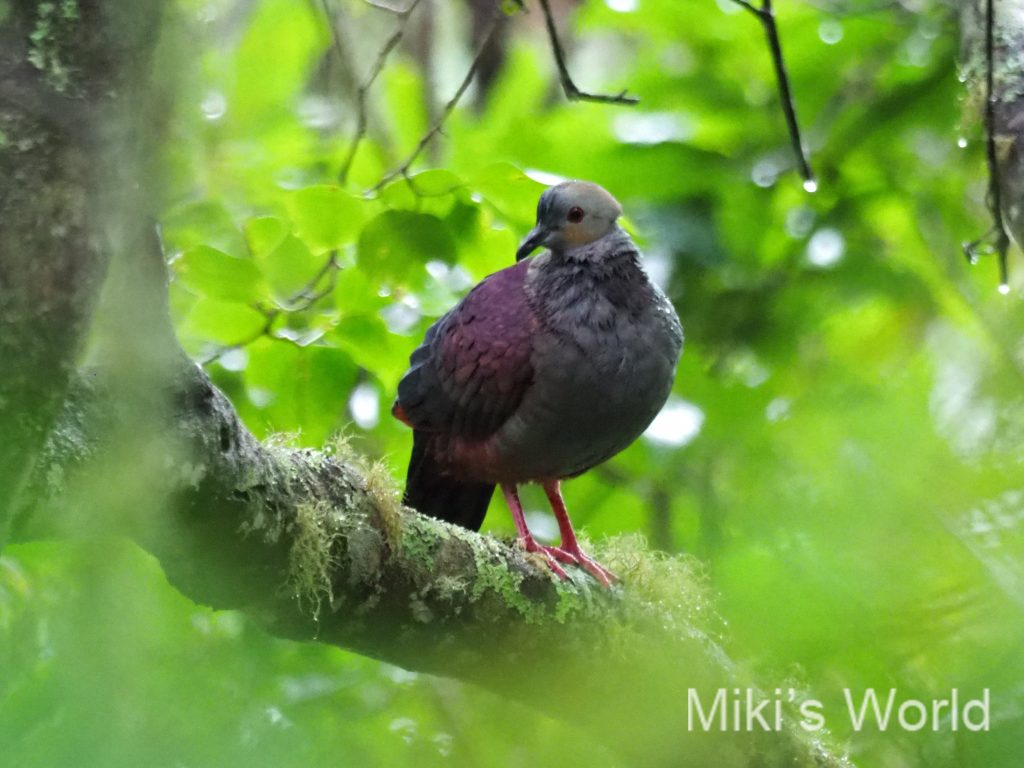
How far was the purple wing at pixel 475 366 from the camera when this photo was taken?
123 inches

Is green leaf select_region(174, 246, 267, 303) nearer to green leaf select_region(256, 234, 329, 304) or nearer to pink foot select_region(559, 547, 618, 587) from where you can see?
green leaf select_region(256, 234, 329, 304)

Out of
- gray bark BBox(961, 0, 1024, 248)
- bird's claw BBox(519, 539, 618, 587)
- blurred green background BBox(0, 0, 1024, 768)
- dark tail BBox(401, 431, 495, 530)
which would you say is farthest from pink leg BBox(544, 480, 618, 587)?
gray bark BBox(961, 0, 1024, 248)

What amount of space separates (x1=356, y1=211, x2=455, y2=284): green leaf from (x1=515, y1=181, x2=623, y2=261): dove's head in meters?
0.41

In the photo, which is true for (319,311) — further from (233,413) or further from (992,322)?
(992,322)

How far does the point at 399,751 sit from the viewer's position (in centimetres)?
130

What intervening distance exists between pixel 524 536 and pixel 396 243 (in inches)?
34.7

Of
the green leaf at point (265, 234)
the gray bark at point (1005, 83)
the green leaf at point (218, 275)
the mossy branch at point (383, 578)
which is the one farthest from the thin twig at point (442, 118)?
the gray bark at point (1005, 83)

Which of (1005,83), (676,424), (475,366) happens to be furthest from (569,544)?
(1005,83)

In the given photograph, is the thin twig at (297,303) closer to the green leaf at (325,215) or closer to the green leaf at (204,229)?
the green leaf at (325,215)

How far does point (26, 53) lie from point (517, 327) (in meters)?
2.06

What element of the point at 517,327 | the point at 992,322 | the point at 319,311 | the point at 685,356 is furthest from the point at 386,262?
the point at 992,322

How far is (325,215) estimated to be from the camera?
2736 mm

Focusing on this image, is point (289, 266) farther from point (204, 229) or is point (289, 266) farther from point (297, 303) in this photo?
point (204, 229)

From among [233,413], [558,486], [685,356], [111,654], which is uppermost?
[111,654]
